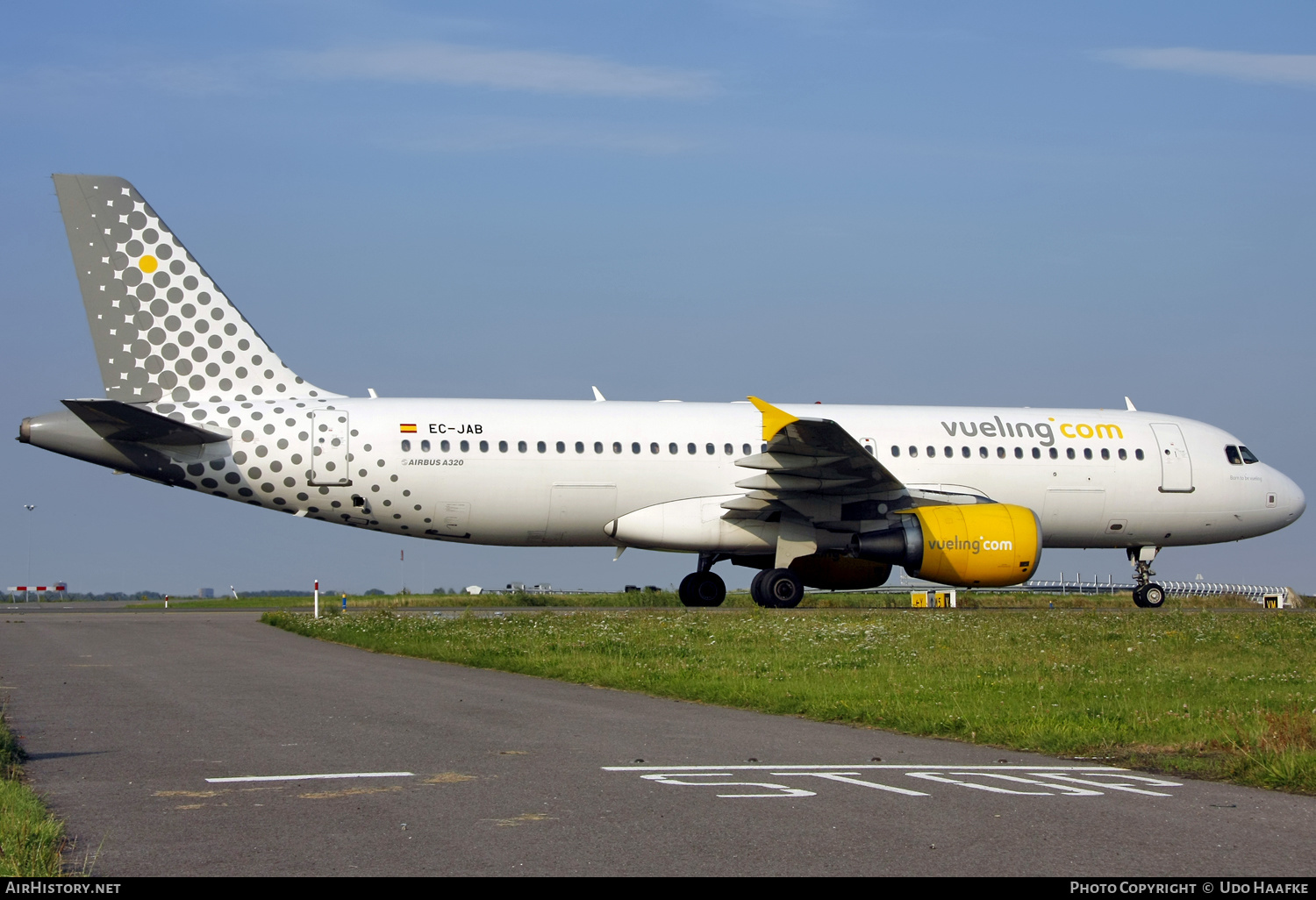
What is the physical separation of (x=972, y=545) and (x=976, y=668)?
9.69 meters

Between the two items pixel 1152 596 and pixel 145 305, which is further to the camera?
pixel 1152 596

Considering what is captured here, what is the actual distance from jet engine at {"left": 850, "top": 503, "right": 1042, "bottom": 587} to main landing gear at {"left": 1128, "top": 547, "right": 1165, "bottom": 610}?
7104 millimetres

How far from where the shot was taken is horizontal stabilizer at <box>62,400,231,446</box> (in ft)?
71.6

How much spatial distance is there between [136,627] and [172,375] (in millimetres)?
4694

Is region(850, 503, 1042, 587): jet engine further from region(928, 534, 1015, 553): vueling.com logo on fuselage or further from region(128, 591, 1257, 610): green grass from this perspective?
region(128, 591, 1257, 610): green grass

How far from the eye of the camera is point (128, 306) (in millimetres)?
24281

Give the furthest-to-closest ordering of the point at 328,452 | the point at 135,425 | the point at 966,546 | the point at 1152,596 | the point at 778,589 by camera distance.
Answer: the point at 1152,596, the point at 778,589, the point at 328,452, the point at 966,546, the point at 135,425

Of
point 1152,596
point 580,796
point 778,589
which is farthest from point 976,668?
point 1152,596

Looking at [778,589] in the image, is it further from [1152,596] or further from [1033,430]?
[1152,596]

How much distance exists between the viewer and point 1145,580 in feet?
100

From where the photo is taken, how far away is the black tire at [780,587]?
25.8 metres

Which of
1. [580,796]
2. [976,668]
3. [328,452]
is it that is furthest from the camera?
[328,452]

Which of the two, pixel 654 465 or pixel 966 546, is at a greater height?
pixel 654 465
